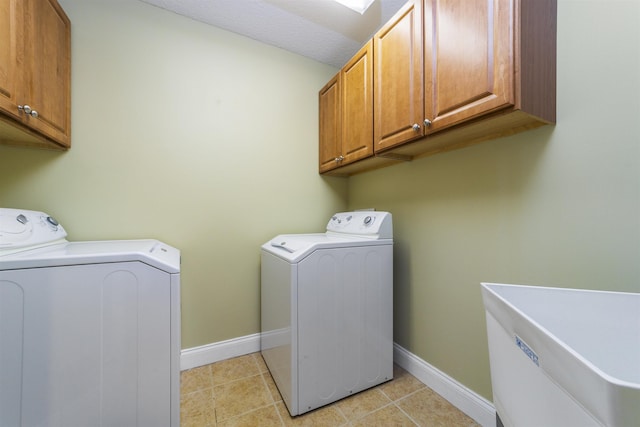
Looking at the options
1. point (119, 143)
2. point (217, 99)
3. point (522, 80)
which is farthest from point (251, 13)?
point (522, 80)

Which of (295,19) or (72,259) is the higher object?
(295,19)

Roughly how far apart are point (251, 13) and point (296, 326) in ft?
6.86

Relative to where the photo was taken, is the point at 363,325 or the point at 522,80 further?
the point at 363,325

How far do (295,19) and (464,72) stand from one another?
1.33 meters

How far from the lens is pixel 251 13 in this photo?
1.67 metres

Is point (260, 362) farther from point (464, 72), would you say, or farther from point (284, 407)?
point (464, 72)

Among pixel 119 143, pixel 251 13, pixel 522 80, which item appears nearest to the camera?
pixel 522 80

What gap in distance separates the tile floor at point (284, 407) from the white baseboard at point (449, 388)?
4 centimetres

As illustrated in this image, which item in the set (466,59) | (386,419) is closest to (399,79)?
(466,59)

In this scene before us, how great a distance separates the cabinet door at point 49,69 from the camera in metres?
1.11

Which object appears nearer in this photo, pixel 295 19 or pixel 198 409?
pixel 198 409

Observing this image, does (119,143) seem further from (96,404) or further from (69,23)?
(96,404)

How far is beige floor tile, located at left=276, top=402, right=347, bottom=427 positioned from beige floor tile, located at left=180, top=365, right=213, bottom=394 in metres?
0.55

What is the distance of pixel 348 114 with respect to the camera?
1.78 m
